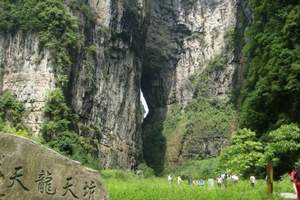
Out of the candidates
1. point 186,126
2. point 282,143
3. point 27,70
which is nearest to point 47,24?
point 27,70

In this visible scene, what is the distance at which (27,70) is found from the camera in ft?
106

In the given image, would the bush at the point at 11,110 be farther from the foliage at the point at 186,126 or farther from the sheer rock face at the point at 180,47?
the sheer rock face at the point at 180,47

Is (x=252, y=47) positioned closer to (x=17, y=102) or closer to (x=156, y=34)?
(x=17, y=102)

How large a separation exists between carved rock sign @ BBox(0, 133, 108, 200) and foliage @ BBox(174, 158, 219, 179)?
30277 mm

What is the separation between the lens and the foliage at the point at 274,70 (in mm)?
17297

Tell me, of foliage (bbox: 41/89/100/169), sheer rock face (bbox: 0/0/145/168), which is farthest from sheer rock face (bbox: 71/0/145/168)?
foliage (bbox: 41/89/100/169)

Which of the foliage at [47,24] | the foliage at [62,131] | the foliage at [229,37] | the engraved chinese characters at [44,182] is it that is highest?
the foliage at [229,37]

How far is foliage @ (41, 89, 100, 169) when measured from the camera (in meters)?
29.0

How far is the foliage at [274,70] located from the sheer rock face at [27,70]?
14953 millimetres

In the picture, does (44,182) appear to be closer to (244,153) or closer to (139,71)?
(244,153)

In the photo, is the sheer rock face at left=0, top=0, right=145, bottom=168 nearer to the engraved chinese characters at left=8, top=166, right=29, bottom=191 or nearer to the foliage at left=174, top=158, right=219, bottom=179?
the foliage at left=174, top=158, right=219, bottom=179

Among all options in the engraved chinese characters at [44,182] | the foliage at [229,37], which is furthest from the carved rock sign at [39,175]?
the foliage at [229,37]

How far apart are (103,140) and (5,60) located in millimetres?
8213

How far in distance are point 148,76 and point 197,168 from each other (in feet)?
37.0
